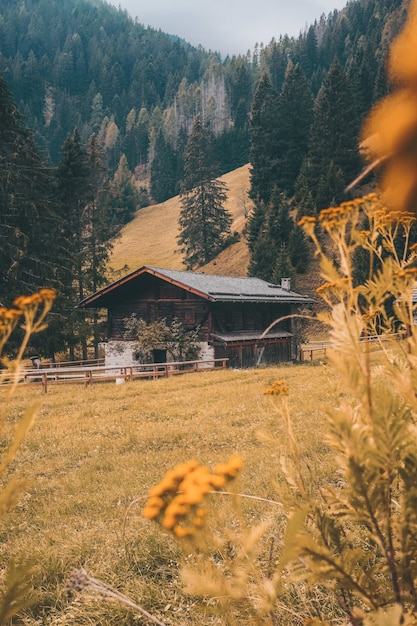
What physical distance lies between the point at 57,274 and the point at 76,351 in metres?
9.78

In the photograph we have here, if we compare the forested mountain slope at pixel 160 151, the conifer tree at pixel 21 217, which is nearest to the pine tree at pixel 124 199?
the forested mountain slope at pixel 160 151

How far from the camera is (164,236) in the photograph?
83.9 m

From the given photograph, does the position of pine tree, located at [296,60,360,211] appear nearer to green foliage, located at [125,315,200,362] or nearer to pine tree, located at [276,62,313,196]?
pine tree, located at [276,62,313,196]

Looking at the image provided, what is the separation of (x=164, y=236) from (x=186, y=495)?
84.9 metres

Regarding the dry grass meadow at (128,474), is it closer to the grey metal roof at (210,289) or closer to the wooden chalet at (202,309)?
the wooden chalet at (202,309)

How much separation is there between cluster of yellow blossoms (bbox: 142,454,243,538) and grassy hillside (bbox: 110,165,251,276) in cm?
5494

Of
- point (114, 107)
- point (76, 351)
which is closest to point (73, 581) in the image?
point (76, 351)

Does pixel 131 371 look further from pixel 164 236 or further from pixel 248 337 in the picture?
pixel 164 236

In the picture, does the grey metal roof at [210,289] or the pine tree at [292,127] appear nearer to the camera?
the grey metal roof at [210,289]

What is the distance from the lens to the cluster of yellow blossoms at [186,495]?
0.83 m

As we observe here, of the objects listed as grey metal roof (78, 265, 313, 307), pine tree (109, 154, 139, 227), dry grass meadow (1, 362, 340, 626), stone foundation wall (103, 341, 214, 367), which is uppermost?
pine tree (109, 154, 139, 227)

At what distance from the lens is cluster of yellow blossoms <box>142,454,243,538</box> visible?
0.83 metres

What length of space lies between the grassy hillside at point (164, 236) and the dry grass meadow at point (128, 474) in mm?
43848

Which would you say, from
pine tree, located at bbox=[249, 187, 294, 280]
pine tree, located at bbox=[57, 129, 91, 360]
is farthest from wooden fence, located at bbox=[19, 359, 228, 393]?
pine tree, located at bbox=[249, 187, 294, 280]
